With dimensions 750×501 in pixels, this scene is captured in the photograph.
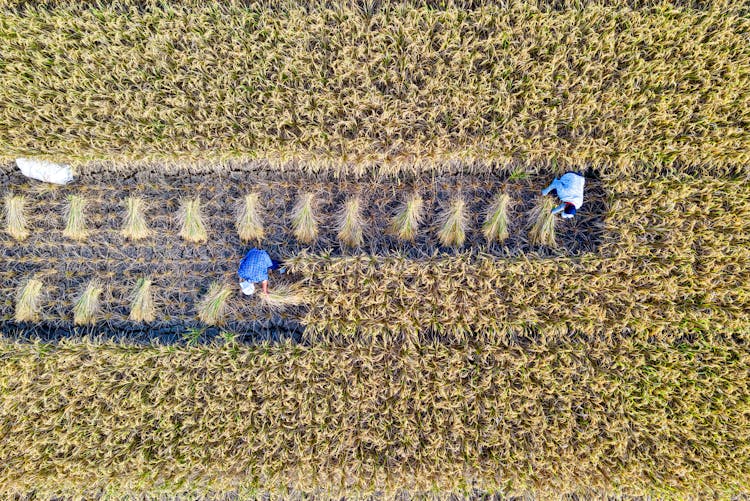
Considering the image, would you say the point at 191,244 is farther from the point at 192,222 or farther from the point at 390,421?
the point at 390,421

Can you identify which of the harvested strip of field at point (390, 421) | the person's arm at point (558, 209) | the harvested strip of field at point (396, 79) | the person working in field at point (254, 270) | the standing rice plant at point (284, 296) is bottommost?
the harvested strip of field at point (390, 421)

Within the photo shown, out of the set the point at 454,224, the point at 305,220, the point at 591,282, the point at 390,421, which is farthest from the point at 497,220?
the point at 390,421

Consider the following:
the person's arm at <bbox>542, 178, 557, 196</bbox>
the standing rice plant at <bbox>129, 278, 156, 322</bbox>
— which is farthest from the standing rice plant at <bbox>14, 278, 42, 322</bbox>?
the person's arm at <bbox>542, 178, 557, 196</bbox>

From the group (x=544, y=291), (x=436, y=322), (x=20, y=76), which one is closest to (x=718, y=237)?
(x=544, y=291)

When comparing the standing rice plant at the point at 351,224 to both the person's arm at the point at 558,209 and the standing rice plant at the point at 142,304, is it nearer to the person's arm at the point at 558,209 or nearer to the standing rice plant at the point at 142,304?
the person's arm at the point at 558,209

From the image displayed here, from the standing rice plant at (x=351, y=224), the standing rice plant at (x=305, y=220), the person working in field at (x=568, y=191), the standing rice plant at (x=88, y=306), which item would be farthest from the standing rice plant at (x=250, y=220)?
the person working in field at (x=568, y=191)

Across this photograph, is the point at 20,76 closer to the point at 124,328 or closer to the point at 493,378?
the point at 124,328
